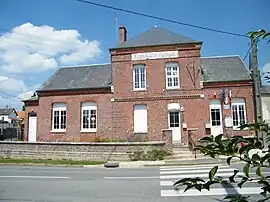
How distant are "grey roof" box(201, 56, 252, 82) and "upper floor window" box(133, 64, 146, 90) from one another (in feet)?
16.2

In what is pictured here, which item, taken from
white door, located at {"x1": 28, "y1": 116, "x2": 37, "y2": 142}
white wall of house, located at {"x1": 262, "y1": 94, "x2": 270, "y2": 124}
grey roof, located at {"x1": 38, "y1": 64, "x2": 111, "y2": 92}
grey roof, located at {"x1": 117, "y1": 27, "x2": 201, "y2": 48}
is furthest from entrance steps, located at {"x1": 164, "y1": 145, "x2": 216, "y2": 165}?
white door, located at {"x1": 28, "y1": 116, "x2": 37, "y2": 142}

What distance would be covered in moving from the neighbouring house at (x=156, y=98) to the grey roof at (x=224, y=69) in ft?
0.26

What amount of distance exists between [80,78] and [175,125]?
9.86m

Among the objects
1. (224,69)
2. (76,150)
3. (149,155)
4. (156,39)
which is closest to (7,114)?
(156,39)

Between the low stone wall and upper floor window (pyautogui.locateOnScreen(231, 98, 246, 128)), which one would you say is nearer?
the low stone wall

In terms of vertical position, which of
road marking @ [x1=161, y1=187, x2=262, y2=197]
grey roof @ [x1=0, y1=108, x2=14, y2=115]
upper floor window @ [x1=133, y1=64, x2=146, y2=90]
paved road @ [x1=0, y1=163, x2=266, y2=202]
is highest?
grey roof @ [x1=0, y1=108, x2=14, y2=115]

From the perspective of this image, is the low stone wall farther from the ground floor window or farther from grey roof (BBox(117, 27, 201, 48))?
grey roof (BBox(117, 27, 201, 48))

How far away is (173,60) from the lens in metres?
22.0

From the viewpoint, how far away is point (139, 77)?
73.7 feet

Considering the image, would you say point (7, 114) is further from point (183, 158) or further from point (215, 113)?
point (183, 158)

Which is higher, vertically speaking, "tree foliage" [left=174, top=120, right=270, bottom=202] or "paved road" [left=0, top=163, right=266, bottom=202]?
"tree foliage" [left=174, top=120, right=270, bottom=202]

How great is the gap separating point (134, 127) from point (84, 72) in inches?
320

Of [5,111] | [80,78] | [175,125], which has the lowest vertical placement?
[175,125]

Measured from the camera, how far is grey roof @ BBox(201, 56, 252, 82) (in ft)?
73.6
